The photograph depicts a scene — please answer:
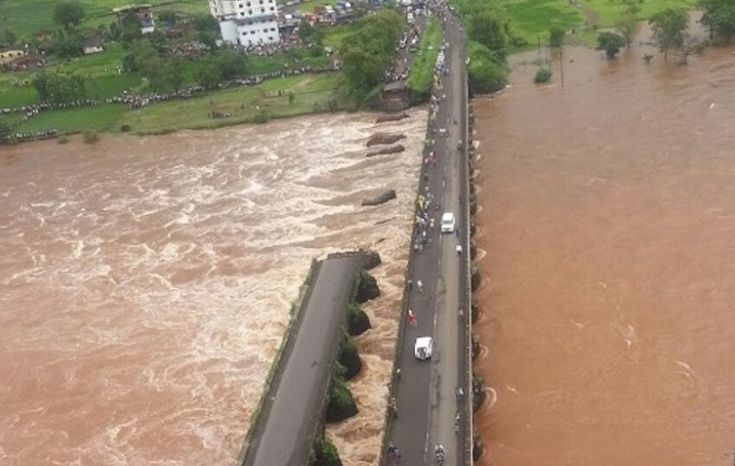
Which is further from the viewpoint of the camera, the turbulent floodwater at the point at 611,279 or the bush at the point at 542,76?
the bush at the point at 542,76

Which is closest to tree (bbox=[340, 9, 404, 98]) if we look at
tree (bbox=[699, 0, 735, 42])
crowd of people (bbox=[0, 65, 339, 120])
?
crowd of people (bbox=[0, 65, 339, 120])

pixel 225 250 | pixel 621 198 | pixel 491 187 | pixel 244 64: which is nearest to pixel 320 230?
pixel 225 250

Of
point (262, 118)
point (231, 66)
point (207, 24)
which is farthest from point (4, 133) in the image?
point (207, 24)

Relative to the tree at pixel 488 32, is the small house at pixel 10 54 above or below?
above

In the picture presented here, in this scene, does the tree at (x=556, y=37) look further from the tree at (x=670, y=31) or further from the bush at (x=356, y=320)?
the bush at (x=356, y=320)

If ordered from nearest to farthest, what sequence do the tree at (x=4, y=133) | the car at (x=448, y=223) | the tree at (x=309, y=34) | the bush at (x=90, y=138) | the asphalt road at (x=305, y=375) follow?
the asphalt road at (x=305, y=375), the car at (x=448, y=223), the bush at (x=90, y=138), the tree at (x=4, y=133), the tree at (x=309, y=34)

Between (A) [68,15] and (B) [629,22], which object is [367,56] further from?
(A) [68,15]

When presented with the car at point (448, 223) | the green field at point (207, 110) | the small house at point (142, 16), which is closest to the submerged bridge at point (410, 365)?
the car at point (448, 223)
